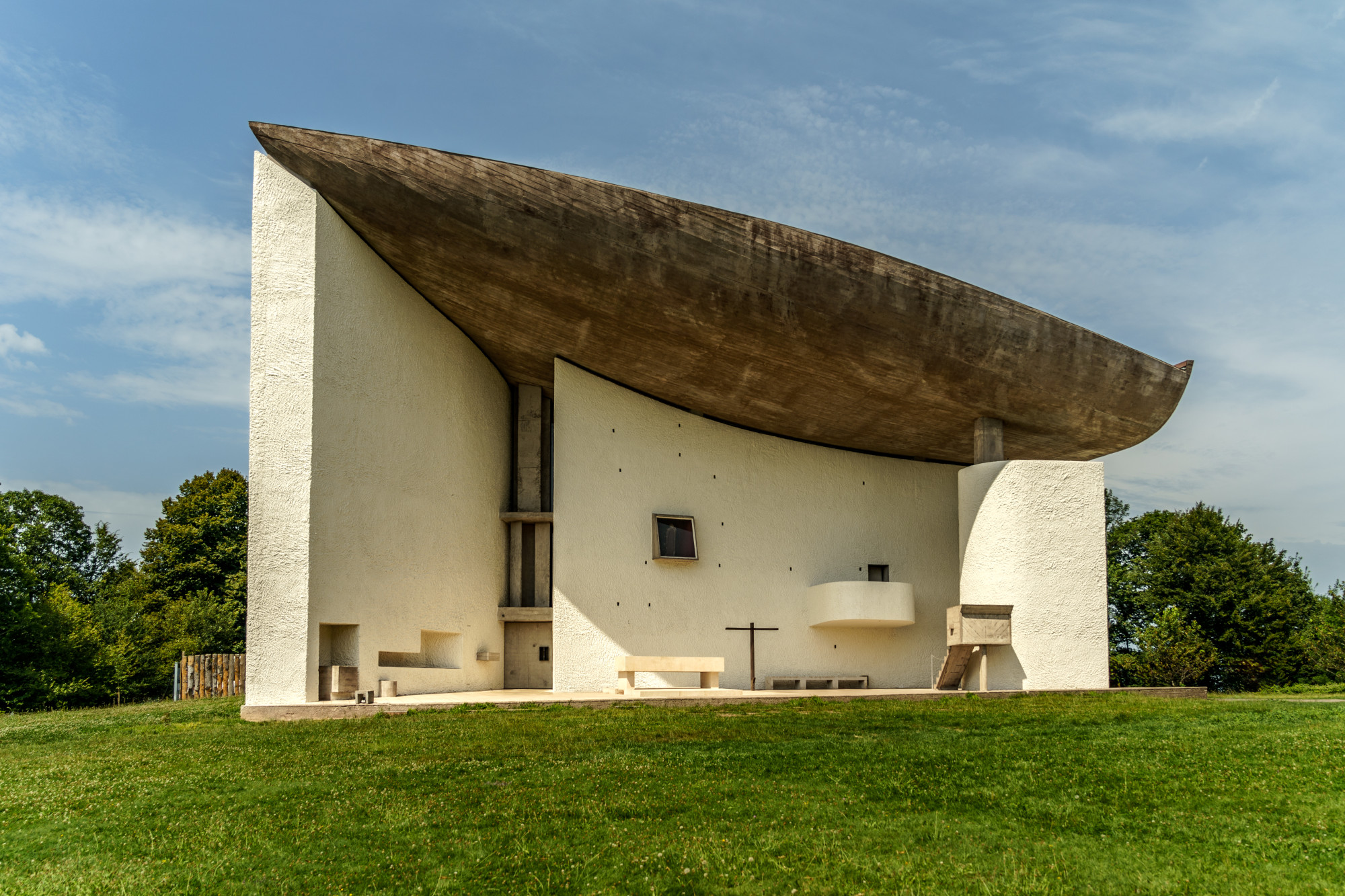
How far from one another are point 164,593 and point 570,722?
28.1 m

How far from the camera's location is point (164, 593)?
114ft

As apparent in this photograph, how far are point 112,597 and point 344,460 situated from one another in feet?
81.5

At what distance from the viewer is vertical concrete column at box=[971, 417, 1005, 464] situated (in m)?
19.6

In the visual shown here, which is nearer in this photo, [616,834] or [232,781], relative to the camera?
[616,834]

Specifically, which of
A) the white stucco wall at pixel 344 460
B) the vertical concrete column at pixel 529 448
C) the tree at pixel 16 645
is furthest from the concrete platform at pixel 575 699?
the tree at pixel 16 645

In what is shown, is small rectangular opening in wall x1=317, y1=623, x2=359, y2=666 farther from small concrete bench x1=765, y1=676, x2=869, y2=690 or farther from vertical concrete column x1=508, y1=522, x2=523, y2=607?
small concrete bench x1=765, y1=676, x2=869, y2=690

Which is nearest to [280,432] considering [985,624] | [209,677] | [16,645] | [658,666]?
[658,666]

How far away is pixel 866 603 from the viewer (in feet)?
66.3

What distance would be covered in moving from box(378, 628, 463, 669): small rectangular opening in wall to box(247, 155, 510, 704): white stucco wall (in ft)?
0.59

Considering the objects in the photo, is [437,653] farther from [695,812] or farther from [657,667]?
[695,812]

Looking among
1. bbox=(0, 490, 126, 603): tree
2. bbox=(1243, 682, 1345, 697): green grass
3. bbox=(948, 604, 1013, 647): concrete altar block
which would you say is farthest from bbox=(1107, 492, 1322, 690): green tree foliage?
bbox=(0, 490, 126, 603): tree

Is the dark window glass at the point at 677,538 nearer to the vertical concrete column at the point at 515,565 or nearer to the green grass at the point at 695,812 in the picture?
the vertical concrete column at the point at 515,565

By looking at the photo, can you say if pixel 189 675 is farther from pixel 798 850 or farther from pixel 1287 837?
pixel 1287 837

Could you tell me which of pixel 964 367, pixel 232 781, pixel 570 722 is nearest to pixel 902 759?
pixel 570 722
